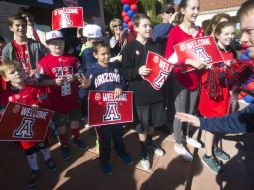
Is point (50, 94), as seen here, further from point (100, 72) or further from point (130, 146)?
point (130, 146)

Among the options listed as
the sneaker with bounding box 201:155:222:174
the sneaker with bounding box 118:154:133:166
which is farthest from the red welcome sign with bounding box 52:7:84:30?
the sneaker with bounding box 201:155:222:174

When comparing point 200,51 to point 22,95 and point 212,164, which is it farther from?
point 22,95

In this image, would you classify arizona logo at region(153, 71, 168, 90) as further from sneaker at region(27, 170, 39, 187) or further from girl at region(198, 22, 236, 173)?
sneaker at region(27, 170, 39, 187)

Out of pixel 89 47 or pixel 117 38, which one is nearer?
pixel 89 47

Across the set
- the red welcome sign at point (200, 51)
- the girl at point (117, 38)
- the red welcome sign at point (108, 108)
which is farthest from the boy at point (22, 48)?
the red welcome sign at point (200, 51)

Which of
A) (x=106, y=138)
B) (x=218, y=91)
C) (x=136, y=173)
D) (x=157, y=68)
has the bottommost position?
(x=136, y=173)

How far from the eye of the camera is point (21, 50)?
3461 mm

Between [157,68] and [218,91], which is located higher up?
[157,68]

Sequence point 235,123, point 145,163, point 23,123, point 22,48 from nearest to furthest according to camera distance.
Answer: point 235,123, point 23,123, point 145,163, point 22,48

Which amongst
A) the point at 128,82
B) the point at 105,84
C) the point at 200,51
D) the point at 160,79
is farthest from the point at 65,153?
the point at 200,51

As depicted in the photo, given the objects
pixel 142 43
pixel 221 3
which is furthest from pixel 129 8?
pixel 221 3

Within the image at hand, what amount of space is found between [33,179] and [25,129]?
75 centimetres

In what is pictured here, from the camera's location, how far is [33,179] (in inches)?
119

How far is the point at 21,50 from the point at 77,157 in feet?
6.23
